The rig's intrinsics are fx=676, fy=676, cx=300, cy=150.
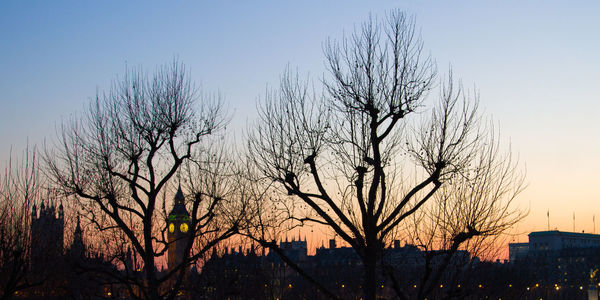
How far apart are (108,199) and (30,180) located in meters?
3.03

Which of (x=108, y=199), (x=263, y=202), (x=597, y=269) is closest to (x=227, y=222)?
(x=263, y=202)

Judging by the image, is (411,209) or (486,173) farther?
(486,173)

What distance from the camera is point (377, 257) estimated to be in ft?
42.2

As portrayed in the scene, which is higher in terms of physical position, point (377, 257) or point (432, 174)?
point (432, 174)

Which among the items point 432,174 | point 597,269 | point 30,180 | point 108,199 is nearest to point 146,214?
point 108,199

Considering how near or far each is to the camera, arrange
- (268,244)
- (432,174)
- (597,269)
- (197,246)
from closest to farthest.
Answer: (432,174) → (268,244) → (197,246) → (597,269)

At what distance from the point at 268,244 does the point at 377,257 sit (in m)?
2.15

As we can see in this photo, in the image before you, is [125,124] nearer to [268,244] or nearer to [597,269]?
[268,244]

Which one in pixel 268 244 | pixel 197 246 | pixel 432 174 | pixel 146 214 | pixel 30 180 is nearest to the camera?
pixel 432 174

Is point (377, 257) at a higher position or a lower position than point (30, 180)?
lower

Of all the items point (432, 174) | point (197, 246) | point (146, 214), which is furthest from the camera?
point (197, 246)

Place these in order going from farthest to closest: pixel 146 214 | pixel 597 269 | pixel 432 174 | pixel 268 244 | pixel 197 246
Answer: pixel 597 269
pixel 197 246
pixel 146 214
pixel 268 244
pixel 432 174

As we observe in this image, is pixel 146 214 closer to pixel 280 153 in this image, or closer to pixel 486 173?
pixel 280 153

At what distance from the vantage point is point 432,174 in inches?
489
